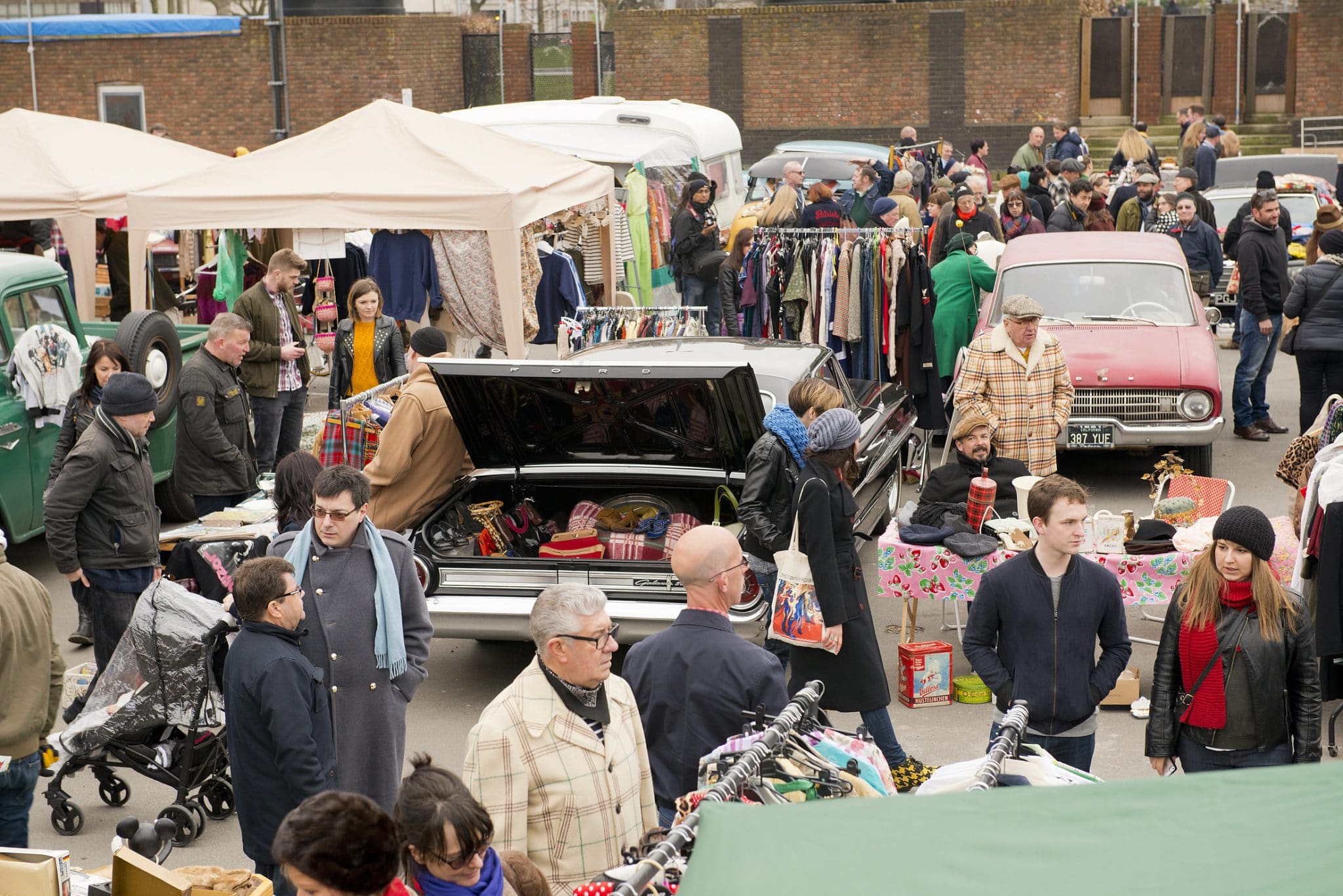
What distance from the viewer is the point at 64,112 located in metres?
35.3

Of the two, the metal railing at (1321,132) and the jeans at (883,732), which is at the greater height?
the metal railing at (1321,132)

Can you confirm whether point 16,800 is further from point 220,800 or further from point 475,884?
point 475,884

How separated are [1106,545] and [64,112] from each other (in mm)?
33599

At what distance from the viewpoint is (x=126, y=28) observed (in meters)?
34.8

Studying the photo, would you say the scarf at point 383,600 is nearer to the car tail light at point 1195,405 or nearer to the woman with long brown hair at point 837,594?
the woman with long brown hair at point 837,594

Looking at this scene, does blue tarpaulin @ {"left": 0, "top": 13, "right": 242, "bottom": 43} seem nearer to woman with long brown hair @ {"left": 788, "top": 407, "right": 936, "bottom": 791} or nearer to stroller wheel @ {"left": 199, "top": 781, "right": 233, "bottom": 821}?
stroller wheel @ {"left": 199, "top": 781, "right": 233, "bottom": 821}

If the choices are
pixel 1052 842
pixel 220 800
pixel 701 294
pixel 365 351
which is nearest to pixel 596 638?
pixel 1052 842

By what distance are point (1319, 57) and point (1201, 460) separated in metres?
26.7

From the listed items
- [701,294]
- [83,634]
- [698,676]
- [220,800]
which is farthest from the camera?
[701,294]

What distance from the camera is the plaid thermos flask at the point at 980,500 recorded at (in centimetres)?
801

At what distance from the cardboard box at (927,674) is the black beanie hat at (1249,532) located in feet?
8.82

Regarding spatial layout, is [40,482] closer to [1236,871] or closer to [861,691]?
[861,691]

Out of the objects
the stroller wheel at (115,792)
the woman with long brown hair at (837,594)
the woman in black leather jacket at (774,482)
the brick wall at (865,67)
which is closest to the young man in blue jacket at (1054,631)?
the woman with long brown hair at (837,594)

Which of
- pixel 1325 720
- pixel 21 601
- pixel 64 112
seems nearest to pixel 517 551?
pixel 21 601
